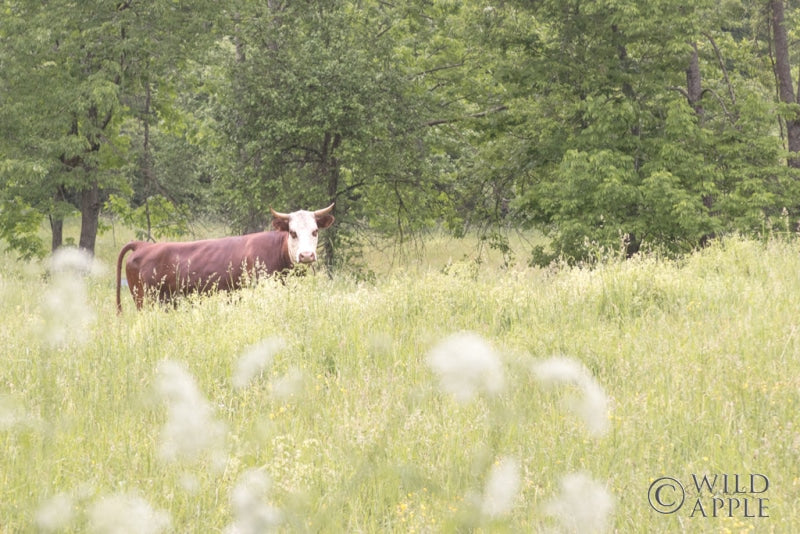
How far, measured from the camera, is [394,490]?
4.30 meters

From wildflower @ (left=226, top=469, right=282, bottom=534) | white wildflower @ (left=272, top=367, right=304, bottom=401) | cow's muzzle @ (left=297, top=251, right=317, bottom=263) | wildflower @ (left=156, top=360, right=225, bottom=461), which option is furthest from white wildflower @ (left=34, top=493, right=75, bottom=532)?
cow's muzzle @ (left=297, top=251, right=317, bottom=263)

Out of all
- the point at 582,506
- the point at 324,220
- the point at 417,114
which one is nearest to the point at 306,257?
the point at 324,220

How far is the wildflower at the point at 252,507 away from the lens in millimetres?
3869

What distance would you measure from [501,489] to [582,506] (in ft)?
1.37

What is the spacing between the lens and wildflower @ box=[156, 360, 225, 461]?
4582mm

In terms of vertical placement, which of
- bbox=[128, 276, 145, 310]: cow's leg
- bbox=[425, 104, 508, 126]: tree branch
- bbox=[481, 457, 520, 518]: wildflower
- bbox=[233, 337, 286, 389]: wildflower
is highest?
bbox=[425, 104, 508, 126]: tree branch

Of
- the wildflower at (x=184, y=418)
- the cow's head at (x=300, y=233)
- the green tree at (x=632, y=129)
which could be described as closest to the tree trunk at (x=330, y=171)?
the green tree at (x=632, y=129)

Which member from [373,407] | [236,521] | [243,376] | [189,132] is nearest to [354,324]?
[243,376]

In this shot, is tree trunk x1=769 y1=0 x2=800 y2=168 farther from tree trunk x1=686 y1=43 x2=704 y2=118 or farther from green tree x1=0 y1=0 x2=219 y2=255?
green tree x1=0 y1=0 x2=219 y2=255

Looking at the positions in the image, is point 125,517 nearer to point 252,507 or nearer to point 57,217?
point 252,507

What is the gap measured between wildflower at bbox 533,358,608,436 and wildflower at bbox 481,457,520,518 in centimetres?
65

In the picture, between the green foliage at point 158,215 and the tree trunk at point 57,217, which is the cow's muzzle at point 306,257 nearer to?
the tree trunk at point 57,217

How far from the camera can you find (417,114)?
742 inches

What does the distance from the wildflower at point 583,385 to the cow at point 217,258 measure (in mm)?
4879
